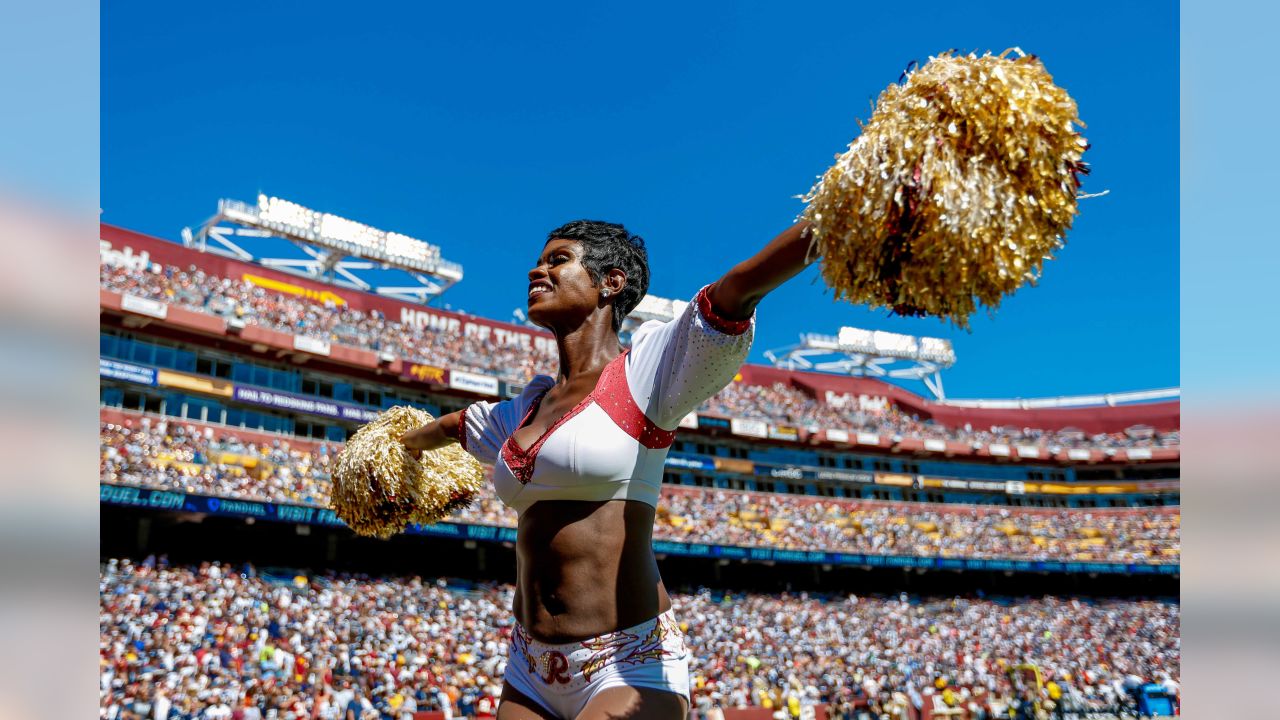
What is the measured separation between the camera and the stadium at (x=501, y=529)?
658 inches

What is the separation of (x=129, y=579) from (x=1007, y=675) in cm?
1912

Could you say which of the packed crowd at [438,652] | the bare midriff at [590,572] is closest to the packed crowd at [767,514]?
the packed crowd at [438,652]

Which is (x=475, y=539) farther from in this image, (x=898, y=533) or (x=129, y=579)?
(x=898, y=533)

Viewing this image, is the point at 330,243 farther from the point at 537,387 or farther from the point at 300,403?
the point at 537,387

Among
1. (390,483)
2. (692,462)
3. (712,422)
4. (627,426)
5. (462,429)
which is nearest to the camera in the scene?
(627,426)

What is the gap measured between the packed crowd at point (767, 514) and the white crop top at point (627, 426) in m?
18.9

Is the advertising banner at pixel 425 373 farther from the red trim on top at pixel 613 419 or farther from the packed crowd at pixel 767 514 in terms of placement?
the red trim on top at pixel 613 419

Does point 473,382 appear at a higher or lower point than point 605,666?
higher

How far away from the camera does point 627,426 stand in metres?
2.24

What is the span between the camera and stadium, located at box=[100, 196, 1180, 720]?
54.8ft

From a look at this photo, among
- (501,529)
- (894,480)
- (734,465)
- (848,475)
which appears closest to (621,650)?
(501,529)

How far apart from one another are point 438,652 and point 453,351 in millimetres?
16911
